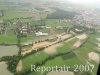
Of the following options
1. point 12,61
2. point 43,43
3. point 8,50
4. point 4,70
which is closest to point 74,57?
point 43,43

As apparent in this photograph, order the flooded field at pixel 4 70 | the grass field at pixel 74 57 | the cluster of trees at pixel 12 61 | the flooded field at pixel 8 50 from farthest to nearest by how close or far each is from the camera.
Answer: the flooded field at pixel 8 50 < the grass field at pixel 74 57 < the cluster of trees at pixel 12 61 < the flooded field at pixel 4 70

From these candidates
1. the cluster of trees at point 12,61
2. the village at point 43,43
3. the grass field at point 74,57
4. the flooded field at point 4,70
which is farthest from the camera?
the grass field at point 74,57

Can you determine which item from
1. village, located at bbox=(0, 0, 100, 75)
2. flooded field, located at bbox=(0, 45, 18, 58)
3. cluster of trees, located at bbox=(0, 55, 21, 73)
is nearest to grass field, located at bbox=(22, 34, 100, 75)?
village, located at bbox=(0, 0, 100, 75)

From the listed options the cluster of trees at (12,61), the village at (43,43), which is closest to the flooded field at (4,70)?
the village at (43,43)

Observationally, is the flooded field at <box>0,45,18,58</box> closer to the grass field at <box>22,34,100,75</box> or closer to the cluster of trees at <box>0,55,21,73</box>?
the cluster of trees at <box>0,55,21,73</box>

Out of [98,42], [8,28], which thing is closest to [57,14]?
[8,28]

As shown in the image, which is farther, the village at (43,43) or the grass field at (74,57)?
the grass field at (74,57)

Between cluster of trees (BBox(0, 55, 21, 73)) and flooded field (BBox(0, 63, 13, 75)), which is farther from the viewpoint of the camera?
cluster of trees (BBox(0, 55, 21, 73))

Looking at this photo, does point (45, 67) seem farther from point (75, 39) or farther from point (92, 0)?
point (92, 0)

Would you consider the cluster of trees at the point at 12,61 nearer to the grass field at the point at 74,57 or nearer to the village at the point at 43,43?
the village at the point at 43,43

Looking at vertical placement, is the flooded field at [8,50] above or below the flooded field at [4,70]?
below
